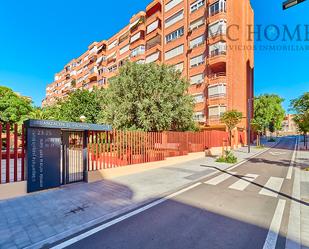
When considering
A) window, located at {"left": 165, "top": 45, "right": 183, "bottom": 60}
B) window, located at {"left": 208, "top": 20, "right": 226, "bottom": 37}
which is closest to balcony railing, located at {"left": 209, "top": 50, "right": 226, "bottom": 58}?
window, located at {"left": 208, "top": 20, "right": 226, "bottom": 37}

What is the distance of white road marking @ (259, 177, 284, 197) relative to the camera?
700 centimetres

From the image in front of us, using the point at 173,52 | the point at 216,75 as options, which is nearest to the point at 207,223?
the point at 216,75

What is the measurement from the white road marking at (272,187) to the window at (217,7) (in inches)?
1053

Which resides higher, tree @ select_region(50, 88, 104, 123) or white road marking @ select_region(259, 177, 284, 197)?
tree @ select_region(50, 88, 104, 123)

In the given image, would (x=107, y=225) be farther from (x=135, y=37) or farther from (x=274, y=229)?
(x=135, y=37)

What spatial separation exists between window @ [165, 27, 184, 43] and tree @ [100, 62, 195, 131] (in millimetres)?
17989

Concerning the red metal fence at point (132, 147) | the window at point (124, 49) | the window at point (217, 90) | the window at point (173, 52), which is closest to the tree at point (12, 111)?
the red metal fence at point (132, 147)

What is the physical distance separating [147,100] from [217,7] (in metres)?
21.6

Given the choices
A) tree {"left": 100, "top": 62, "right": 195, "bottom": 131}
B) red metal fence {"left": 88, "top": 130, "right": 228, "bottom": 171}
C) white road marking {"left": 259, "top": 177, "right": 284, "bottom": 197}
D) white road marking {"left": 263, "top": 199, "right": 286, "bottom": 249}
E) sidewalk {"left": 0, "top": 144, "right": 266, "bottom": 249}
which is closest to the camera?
white road marking {"left": 263, "top": 199, "right": 286, "bottom": 249}

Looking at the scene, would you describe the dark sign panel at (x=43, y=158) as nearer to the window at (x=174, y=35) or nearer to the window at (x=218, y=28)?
the window at (x=218, y=28)

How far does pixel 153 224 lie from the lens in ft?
14.9

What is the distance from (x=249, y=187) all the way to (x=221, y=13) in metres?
27.5

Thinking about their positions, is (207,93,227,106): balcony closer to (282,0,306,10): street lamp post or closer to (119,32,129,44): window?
(282,0,306,10): street lamp post

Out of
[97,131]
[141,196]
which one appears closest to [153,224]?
[141,196]
